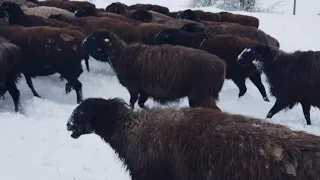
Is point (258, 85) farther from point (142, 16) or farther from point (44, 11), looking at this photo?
point (44, 11)

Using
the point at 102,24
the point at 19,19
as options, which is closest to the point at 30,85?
the point at 19,19

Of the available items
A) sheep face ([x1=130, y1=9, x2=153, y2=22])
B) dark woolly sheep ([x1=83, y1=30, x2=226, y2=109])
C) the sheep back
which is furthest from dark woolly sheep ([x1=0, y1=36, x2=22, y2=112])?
sheep face ([x1=130, y1=9, x2=153, y2=22])

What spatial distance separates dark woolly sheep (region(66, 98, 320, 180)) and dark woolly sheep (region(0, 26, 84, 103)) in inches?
198

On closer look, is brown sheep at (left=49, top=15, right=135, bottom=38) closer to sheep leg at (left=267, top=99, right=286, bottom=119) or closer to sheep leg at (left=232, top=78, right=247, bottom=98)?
sheep leg at (left=232, top=78, right=247, bottom=98)

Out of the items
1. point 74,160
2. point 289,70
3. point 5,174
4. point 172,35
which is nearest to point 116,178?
Answer: point 74,160

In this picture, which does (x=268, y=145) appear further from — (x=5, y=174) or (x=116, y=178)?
(x=5, y=174)

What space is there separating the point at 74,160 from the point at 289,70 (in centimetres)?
482

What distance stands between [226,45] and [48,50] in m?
3.90

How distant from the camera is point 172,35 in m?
11.9

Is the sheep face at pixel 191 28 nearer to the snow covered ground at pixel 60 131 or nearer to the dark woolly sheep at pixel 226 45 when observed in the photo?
the dark woolly sheep at pixel 226 45

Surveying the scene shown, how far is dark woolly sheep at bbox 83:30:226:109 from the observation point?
8539 mm

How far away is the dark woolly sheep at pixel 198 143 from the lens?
4176 mm

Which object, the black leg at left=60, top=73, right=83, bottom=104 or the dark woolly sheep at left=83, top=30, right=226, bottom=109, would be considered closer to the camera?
the dark woolly sheep at left=83, top=30, right=226, bottom=109

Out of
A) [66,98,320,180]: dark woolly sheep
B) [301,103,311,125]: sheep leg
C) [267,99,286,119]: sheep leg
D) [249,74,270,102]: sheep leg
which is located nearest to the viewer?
[66,98,320,180]: dark woolly sheep
